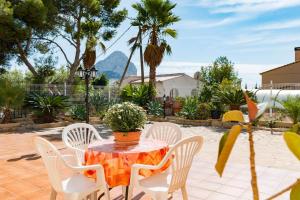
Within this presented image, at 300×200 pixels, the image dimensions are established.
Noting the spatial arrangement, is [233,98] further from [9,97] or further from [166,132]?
[9,97]

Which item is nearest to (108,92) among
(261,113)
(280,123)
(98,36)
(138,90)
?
(138,90)

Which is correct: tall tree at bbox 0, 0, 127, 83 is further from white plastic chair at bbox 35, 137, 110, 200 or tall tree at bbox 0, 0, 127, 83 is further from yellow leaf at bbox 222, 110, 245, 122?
yellow leaf at bbox 222, 110, 245, 122

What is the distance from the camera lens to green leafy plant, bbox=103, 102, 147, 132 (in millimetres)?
3779

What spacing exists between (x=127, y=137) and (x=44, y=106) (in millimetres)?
9405

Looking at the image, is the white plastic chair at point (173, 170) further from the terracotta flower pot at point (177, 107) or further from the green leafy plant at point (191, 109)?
the terracotta flower pot at point (177, 107)

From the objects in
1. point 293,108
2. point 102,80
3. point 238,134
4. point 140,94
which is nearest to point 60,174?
point 238,134

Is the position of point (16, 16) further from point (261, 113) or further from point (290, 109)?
point (261, 113)

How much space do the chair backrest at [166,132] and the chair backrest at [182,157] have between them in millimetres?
1322

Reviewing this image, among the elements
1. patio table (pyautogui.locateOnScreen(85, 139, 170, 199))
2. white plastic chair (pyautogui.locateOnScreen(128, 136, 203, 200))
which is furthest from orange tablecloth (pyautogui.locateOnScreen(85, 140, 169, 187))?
white plastic chair (pyautogui.locateOnScreen(128, 136, 203, 200))

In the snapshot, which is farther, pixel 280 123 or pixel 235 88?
pixel 235 88

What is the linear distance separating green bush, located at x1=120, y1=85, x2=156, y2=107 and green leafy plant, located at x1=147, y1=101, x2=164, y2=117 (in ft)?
2.61

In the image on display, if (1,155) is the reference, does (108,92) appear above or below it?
above

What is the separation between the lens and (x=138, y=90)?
15.6m

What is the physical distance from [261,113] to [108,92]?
16.0 metres
